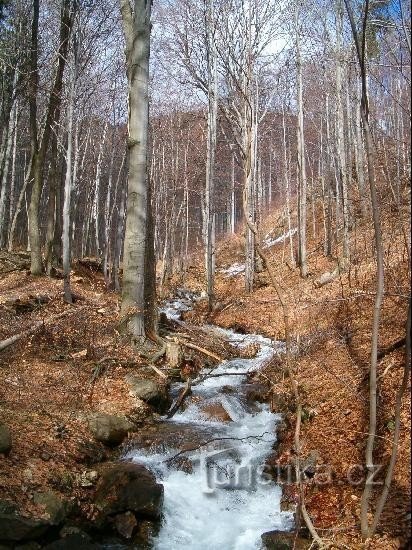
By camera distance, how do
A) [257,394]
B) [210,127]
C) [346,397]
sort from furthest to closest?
[210,127] < [257,394] < [346,397]

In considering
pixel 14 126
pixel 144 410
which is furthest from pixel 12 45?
pixel 144 410

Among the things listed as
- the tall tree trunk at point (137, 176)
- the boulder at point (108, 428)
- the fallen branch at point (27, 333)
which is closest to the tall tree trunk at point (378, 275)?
the boulder at point (108, 428)

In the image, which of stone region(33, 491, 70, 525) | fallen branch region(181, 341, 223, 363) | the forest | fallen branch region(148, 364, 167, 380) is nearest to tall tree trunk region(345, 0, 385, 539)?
the forest

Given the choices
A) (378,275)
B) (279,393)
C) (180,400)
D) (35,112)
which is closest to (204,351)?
(180,400)

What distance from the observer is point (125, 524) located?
5336mm

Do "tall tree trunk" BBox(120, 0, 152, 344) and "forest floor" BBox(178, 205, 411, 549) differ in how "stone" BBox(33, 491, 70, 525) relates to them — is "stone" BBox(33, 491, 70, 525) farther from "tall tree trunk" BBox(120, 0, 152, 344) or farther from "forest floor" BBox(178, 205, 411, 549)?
"tall tree trunk" BBox(120, 0, 152, 344)

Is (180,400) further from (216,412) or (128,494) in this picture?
(128,494)

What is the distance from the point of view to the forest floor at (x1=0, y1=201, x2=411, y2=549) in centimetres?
520

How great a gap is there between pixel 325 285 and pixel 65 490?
11.9m

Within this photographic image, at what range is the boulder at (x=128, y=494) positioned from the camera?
17.8ft

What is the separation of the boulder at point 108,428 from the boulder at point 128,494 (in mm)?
932

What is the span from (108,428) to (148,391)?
4.63 ft

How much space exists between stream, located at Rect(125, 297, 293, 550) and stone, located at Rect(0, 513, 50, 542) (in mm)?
1371

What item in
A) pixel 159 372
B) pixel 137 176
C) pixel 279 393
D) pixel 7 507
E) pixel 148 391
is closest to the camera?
pixel 7 507
